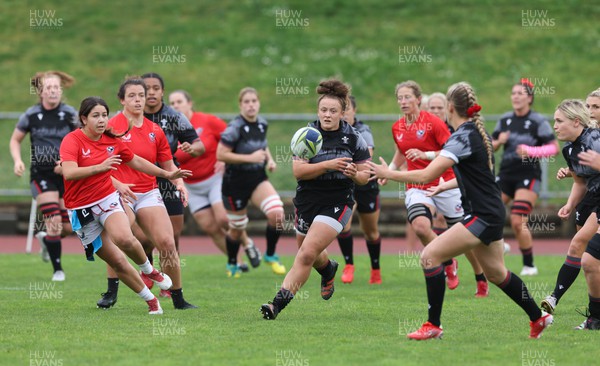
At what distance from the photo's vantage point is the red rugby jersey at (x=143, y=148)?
9.42m

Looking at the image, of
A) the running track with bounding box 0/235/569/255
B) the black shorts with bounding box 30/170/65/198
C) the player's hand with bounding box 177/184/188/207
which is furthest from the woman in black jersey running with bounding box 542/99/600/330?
the running track with bounding box 0/235/569/255

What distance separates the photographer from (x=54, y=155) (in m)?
12.2

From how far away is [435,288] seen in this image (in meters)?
7.56

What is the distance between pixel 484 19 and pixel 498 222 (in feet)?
62.7

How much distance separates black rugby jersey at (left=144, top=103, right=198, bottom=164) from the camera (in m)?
10.3

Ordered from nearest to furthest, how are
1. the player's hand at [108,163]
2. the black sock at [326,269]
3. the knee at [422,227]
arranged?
1. the player's hand at [108,163]
2. the black sock at [326,269]
3. the knee at [422,227]

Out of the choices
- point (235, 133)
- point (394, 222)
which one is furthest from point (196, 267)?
point (394, 222)

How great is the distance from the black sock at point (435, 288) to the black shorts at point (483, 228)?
1.28ft

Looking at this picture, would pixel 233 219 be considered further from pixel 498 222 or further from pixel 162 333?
pixel 498 222

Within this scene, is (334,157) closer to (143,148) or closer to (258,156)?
(143,148)

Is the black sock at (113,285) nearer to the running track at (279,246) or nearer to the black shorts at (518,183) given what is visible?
the black shorts at (518,183)

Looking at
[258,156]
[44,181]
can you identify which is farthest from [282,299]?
[44,181]

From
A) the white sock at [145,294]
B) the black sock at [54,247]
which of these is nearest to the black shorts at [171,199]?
the white sock at [145,294]

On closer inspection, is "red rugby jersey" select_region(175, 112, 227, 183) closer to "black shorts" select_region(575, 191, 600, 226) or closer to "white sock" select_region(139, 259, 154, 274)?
"white sock" select_region(139, 259, 154, 274)
